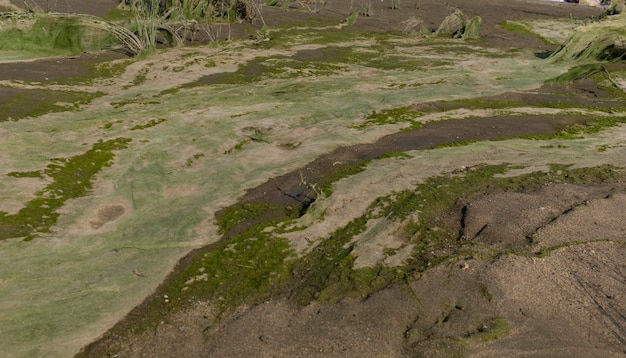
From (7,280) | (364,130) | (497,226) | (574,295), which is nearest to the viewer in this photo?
(574,295)

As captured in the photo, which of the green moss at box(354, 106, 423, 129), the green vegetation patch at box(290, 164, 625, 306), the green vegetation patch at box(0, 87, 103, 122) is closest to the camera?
the green vegetation patch at box(290, 164, 625, 306)

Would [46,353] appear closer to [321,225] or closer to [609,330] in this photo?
[321,225]

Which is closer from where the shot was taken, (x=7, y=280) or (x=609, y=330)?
(x=609, y=330)

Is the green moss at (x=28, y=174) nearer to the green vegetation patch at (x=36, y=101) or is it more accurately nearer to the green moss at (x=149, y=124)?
the green moss at (x=149, y=124)

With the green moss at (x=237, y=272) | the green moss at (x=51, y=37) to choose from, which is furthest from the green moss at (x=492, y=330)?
the green moss at (x=51, y=37)

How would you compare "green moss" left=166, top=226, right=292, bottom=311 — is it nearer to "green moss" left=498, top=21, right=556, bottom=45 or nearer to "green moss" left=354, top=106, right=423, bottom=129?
"green moss" left=354, top=106, right=423, bottom=129

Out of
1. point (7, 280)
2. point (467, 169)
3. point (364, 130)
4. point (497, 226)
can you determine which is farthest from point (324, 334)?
point (364, 130)

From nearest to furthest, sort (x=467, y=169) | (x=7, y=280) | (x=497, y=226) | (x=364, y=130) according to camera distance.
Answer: (x=7, y=280)
(x=497, y=226)
(x=467, y=169)
(x=364, y=130)

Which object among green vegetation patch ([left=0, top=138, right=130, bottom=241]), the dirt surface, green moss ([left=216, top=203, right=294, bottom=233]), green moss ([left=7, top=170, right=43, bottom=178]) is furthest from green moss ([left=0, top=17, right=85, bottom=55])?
green moss ([left=216, top=203, right=294, bottom=233])
